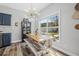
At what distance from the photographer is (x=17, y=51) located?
1742 mm

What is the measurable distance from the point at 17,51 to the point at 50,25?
0.70 meters

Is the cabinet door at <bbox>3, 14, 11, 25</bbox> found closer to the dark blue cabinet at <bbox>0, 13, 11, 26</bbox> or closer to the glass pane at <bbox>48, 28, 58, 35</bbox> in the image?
the dark blue cabinet at <bbox>0, 13, 11, 26</bbox>

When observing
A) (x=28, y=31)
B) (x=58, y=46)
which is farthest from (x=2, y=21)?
(x=58, y=46)

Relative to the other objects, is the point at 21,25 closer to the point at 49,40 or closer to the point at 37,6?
the point at 37,6

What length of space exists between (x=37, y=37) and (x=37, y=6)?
52cm

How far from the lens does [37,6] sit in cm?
176

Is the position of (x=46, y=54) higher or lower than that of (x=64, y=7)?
lower

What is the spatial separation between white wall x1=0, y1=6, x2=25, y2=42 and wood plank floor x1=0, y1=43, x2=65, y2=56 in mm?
108

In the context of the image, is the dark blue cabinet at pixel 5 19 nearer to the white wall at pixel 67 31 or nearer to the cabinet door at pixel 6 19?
the cabinet door at pixel 6 19

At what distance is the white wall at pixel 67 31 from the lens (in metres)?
1.69

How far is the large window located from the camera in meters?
1.78

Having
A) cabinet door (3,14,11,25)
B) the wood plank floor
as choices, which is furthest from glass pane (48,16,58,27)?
cabinet door (3,14,11,25)

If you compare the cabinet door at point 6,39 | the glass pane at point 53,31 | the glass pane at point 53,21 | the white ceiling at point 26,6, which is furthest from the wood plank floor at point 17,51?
the white ceiling at point 26,6

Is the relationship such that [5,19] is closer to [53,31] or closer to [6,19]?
[6,19]
